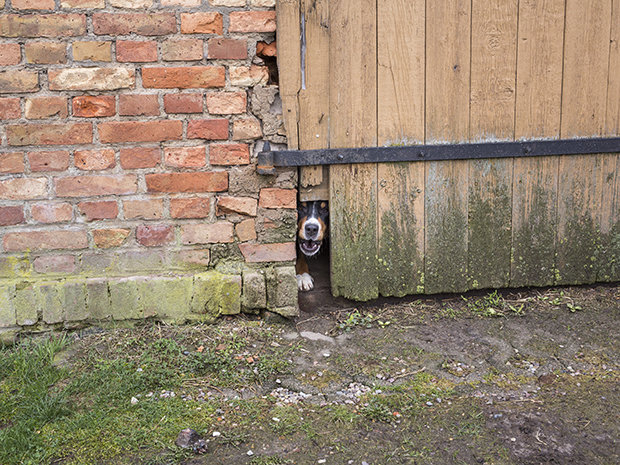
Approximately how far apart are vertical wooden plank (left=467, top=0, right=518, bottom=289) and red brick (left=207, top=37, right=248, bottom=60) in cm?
123

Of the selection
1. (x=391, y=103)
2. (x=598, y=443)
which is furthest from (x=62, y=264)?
(x=598, y=443)

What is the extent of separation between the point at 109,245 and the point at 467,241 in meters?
1.96

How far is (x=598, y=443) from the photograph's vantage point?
7.13ft

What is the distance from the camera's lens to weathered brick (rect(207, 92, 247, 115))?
2.98 metres

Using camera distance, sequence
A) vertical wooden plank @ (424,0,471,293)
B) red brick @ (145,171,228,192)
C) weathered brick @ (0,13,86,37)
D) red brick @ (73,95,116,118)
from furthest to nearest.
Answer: vertical wooden plank @ (424,0,471,293) → red brick @ (145,171,228,192) → red brick @ (73,95,116,118) → weathered brick @ (0,13,86,37)

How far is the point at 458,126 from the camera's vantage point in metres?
3.22

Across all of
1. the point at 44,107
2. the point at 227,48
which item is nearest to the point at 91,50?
the point at 44,107

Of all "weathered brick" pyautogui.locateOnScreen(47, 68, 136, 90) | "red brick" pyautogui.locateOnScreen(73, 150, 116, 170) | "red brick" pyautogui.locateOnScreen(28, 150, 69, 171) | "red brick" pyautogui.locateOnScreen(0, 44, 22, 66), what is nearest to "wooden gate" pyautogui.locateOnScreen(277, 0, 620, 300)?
"weathered brick" pyautogui.locateOnScreen(47, 68, 136, 90)

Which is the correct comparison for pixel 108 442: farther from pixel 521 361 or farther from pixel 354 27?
pixel 354 27

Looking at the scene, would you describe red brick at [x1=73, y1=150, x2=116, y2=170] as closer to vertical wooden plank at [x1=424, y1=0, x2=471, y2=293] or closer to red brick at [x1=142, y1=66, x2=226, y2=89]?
red brick at [x1=142, y1=66, x2=226, y2=89]

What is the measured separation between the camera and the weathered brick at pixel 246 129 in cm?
303

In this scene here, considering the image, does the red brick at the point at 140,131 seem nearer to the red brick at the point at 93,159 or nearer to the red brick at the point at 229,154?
the red brick at the point at 93,159

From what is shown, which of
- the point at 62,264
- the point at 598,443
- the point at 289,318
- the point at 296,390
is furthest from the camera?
the point at 289,318

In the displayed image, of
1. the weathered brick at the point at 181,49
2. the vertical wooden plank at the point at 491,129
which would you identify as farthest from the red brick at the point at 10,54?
the vertical wooden plank at the point at 491,129
